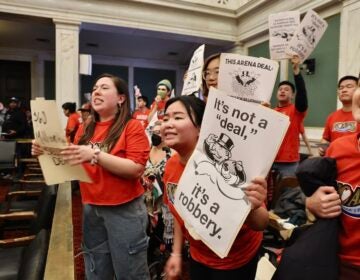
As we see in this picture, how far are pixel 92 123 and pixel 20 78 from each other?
10.2 meters

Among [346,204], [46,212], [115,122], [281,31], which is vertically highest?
[281,31]

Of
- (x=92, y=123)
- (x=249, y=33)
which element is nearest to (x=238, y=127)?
(x=92, y=123)

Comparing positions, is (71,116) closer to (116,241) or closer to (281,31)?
(281,31)

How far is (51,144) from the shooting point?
1464 millimetres

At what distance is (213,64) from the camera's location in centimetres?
163

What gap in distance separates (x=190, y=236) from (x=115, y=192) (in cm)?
49

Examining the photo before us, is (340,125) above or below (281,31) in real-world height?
below

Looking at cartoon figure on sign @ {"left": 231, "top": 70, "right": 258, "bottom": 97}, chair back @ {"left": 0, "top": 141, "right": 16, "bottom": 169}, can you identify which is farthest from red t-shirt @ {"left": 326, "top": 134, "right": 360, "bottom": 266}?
chair back @ {"left": 0, "top": 141, "right": 16, "bottom": 169}

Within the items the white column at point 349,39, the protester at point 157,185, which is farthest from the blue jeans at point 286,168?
the white column at point 349,39

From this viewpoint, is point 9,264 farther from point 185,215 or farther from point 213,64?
point 213,64

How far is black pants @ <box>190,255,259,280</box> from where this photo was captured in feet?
3.86

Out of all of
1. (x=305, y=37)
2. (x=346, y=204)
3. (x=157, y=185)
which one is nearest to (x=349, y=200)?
(x=346, y=204)

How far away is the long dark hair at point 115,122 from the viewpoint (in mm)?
1611

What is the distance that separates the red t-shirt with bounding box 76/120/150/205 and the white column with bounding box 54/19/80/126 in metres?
5.07
